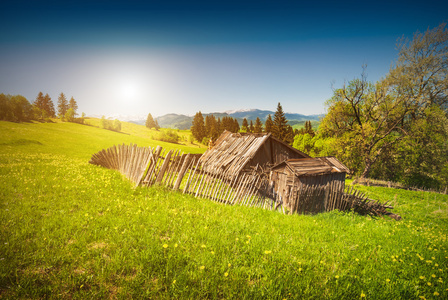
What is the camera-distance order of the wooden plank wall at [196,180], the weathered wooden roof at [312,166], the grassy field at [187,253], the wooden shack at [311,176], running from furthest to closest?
1. the weathered wooden roof at [312,166]
2. the wooden shack at [311,176]
3. the wooden plank wall at [196,180]
4. the grassy field at [187,253]

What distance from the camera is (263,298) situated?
111 inches

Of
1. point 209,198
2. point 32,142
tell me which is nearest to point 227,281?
point 209,198

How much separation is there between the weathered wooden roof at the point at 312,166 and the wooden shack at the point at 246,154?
2248 millimetres

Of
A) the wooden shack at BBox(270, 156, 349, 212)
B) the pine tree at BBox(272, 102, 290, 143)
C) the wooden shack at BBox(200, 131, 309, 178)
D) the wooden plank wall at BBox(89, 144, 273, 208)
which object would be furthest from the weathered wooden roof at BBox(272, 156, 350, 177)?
the pine tree at BBox(272, 102, 290, 143)

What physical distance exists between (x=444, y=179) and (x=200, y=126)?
65.0 metres

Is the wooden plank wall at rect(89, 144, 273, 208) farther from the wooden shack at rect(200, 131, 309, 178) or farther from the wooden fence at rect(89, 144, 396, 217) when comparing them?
the wooden shack at rect(200, 131, 309, 178)

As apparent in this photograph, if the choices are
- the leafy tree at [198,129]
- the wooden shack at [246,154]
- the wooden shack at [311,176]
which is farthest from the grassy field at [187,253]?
the leafy tree at [198,129]

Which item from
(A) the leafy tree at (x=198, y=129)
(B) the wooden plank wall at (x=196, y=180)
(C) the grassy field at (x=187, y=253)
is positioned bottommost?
(C) the grassy field at (x=187, y=253)

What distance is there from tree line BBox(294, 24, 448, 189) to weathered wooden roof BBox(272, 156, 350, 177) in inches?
753

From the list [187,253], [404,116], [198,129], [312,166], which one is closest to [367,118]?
[404,116]

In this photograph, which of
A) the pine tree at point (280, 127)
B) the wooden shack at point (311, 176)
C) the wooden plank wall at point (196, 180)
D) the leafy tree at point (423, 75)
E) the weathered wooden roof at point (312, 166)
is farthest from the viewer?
the pine tree at point (280, 127)

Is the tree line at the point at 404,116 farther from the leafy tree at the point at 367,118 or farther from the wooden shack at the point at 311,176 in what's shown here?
the wooden shack at the point at 311,176

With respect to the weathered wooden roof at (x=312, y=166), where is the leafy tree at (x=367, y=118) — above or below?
above

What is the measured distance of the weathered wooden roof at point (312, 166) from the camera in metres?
10.9
